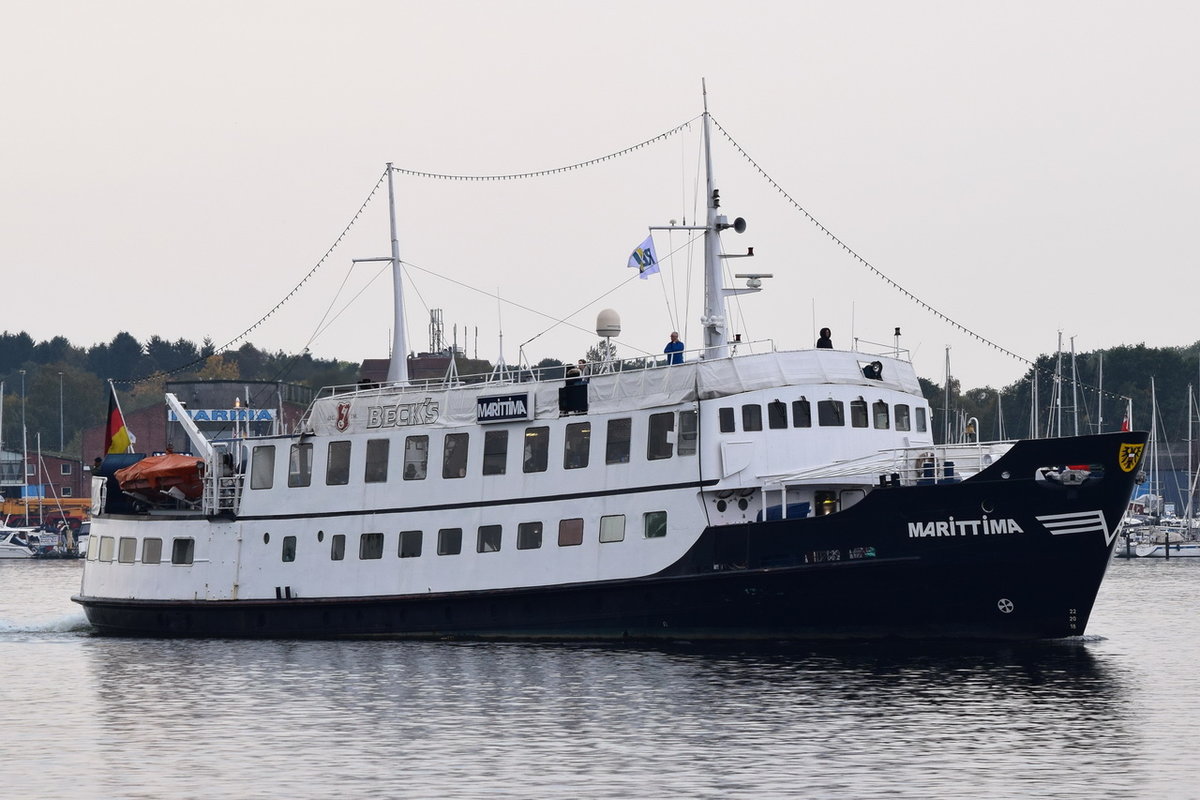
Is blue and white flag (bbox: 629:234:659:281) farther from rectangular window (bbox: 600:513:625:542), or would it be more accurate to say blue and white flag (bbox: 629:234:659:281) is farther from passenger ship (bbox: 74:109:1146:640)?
rectangular window (bbox: 600:513:625:542)

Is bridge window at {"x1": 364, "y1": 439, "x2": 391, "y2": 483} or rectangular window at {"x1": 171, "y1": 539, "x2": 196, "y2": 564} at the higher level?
bridge window at {"x1": 364, "y1": 439, "x2": 391, "y2": 483}

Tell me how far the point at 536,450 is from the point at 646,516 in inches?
132

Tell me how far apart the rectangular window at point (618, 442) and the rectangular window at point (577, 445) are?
0.47 metres

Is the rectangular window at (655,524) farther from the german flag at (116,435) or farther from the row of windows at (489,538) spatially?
the german flag at (116,435)

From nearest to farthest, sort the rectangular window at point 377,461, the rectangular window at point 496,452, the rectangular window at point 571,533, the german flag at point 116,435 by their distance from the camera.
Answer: the rectangular window at point 571,533 < the rectangular window at point 496,452 < the rectangular window at point 377,461 < the german flag at point 116,435

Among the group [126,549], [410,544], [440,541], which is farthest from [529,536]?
[126,549]

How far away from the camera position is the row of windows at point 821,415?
35.2 metres

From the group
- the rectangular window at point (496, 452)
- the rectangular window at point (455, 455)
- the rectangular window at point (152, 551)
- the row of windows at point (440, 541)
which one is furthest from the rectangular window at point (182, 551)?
the rectangular window at point (496, 452)

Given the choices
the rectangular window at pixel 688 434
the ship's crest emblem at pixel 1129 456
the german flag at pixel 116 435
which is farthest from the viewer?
the german flag at pixel 116 435

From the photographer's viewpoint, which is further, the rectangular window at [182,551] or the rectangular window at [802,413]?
the rectangular window at [182,551]

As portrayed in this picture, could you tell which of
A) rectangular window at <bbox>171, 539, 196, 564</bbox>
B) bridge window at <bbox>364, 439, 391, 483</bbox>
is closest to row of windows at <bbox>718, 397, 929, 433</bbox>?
bridge window at <bbox>364, 439, 391, 483</bbox>

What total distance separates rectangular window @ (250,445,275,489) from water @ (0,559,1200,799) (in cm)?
432

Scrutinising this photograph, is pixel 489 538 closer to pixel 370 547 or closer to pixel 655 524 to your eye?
pixel 370 547

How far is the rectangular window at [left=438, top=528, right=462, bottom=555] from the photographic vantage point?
3762 cm
